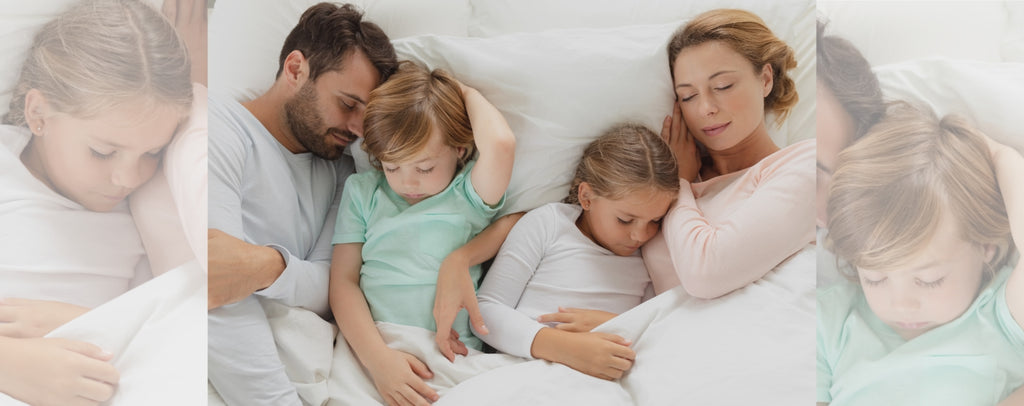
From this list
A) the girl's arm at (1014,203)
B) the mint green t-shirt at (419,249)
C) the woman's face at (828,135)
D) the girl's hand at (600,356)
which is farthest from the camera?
the mint green t-shirt at (419,249)

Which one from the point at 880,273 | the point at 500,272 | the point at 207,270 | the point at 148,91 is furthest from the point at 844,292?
the point at 148,91

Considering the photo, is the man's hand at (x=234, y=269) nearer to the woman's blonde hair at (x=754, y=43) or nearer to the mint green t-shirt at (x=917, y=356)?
the woman's blonde hair at (x=754, y=43)

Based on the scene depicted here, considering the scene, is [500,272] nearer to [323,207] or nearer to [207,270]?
[323,207]

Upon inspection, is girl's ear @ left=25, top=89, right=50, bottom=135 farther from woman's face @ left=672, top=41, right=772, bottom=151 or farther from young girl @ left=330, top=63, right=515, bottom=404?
woman's face @ left=672, top=41, right=772, bottom=151

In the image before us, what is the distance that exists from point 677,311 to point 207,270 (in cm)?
83

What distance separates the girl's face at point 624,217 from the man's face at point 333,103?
0.47m

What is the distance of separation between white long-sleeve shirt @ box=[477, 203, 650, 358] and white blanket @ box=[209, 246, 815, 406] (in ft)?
0.21

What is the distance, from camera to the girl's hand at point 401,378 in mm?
1310

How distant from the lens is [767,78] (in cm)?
132

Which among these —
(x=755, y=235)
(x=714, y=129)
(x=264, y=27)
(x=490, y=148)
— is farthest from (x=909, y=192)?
(x=264, y=27)

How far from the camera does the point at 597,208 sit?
1.36m

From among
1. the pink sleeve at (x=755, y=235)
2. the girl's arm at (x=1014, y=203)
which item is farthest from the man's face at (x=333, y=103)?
the girl's arm at (x=1014, y=203)

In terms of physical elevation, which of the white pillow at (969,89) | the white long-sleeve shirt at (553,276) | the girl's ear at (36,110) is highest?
the white pillow at (969,89)

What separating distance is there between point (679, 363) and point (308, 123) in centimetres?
83
